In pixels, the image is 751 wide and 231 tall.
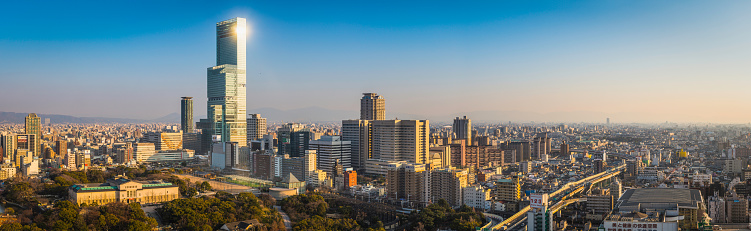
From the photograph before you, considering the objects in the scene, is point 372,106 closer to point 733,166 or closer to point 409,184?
point 409,184

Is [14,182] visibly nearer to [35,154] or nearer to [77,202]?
[77,202]

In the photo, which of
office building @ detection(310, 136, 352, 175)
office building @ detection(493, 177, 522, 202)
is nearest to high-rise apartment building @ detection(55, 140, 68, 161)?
office building @ detection(310, 136, 352, 175)

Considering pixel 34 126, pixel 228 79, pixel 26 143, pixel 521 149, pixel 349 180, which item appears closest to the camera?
pixel 349 180

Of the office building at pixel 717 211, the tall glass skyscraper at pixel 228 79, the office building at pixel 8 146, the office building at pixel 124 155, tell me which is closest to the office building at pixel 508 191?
the office building at pixel 717 211

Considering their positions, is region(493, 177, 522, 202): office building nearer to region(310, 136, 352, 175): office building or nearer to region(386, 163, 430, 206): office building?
region(386, 163, 430, 206): office building

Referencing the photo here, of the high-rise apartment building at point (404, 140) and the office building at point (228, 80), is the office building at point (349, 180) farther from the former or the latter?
the office building at point (228, 80)

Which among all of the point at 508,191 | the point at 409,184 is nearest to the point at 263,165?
the point at 409,184

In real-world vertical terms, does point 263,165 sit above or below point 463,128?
below
